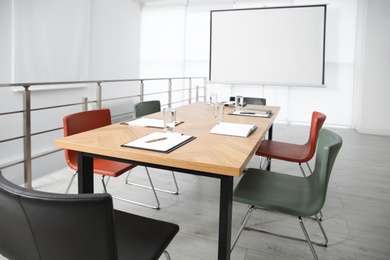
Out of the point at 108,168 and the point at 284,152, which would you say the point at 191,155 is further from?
the point at 284,152

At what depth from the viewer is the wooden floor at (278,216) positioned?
6.12 ft

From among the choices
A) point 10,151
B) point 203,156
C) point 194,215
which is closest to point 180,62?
point 10,151

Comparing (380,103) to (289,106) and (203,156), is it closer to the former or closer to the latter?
(289,106)

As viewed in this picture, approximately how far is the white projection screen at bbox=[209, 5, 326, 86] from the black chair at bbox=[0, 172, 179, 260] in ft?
18.9

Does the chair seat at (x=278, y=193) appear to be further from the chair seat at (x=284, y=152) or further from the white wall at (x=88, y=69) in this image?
the white wall at (x=88, y=69)

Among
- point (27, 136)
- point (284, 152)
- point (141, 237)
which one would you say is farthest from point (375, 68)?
point (141, 237)

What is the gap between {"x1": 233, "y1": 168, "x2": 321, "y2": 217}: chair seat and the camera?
1525 millimetres

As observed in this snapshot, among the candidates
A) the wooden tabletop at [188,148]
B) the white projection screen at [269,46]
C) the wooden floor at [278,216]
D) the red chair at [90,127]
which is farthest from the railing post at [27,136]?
the white projection screen at [269,46]

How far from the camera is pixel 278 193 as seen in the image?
67.2 inches

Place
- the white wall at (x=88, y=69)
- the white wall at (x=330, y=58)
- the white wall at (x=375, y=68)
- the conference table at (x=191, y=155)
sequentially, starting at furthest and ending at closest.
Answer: the white wall at (x=330, y=58)
the white wall at (x=375, y=68)
the white wall at (x=88, y=69)
the conference table at (x=191, y=155)

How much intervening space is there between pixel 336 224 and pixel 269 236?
0.57m

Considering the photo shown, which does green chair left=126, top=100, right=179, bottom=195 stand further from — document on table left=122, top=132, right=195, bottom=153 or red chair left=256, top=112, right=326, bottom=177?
document on table left=122, top=132, right=195, bottom=153

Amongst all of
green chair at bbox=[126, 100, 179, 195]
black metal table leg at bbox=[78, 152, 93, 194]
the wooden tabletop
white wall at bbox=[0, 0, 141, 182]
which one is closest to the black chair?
the wooden tabletop

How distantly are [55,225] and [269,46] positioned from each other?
19.5ft
